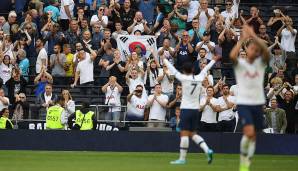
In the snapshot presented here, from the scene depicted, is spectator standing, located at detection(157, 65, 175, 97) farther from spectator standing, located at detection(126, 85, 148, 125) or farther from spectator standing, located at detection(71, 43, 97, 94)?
spectator standing, located at detection(71, 43, 97, 94)

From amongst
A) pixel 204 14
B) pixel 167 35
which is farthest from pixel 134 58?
pixel 204 14

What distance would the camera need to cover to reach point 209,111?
29.5 m

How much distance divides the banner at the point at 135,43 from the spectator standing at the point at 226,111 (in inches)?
137

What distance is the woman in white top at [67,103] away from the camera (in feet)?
96.8

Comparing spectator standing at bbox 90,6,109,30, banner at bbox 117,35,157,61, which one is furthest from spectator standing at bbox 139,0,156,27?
banner at bbox 117,35,157,61

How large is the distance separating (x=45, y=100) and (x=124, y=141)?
10.1ft

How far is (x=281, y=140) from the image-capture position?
1155 inches

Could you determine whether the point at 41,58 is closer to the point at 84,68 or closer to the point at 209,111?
the point at 84,68

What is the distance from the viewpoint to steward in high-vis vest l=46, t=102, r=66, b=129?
2919 centimetres

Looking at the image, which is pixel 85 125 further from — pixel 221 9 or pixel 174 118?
pixel 221 9

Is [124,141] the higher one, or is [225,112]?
[225,112]

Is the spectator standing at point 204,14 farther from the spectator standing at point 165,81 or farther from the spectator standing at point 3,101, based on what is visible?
the spectator standing at point 3,101

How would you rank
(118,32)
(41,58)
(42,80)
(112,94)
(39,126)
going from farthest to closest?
(118,32) < (41,58) < (42,80) < (112,94) < (39,126)

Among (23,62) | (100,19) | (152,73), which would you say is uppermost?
(100,19)
